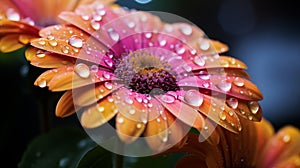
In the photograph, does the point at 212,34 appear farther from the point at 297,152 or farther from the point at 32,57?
the point at 32,57

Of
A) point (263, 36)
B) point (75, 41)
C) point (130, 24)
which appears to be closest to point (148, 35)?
point (130, 24)

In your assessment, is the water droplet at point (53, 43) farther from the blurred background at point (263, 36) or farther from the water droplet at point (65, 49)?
the blurred background at point (263, 36)

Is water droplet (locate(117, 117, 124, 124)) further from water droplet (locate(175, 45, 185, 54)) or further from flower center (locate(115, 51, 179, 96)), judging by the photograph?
water droplet (locate(175, 45, 185, 54))

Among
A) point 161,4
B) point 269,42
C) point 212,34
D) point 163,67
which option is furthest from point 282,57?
point 163,67

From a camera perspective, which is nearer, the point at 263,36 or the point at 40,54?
the point at 40,54

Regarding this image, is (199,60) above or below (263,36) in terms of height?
above

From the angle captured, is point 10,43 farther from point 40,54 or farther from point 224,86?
point 224,86

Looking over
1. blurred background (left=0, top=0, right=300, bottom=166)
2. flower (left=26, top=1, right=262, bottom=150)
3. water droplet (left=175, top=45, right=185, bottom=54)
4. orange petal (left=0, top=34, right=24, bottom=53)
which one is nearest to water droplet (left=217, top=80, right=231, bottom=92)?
flower (left=26, top=1, right=262, bottom=150)
